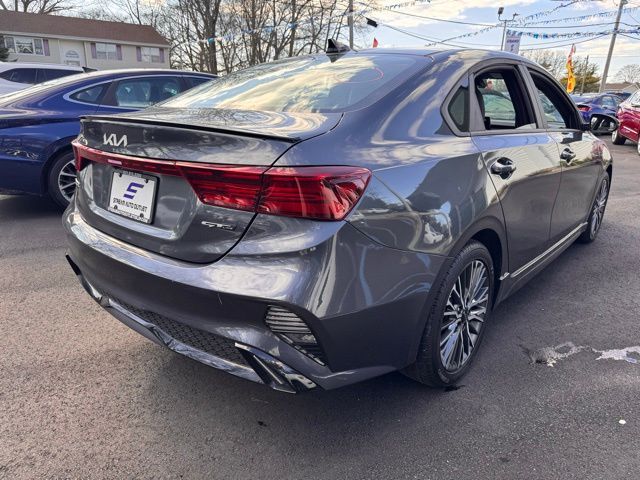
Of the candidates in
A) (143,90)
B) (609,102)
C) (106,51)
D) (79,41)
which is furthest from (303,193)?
(106,51)

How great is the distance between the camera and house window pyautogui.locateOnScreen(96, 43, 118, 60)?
132 ft

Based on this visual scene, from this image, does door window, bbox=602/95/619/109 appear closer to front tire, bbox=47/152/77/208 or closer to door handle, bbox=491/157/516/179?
door handle, bbox=491/157/516/179

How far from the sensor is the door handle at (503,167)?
250cm

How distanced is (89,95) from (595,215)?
5.29 m

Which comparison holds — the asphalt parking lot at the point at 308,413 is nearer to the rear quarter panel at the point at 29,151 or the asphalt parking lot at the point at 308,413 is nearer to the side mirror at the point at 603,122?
the rear quarter panel at the point at 29,151

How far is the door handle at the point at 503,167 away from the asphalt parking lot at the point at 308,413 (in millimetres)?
1045

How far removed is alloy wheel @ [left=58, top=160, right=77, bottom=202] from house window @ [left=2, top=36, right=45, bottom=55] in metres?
40.5

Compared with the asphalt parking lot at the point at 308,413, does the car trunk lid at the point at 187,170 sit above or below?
above

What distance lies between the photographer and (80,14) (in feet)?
157

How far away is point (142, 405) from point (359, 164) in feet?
5.04

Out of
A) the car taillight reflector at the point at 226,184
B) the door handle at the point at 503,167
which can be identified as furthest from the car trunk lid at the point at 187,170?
the door handle at the point at 503,167

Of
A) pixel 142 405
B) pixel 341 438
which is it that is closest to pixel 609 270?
pixel 341 438

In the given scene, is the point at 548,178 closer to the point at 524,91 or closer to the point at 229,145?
the point at 524,91

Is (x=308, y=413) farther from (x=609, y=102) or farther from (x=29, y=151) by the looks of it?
(x=609, y=102)
